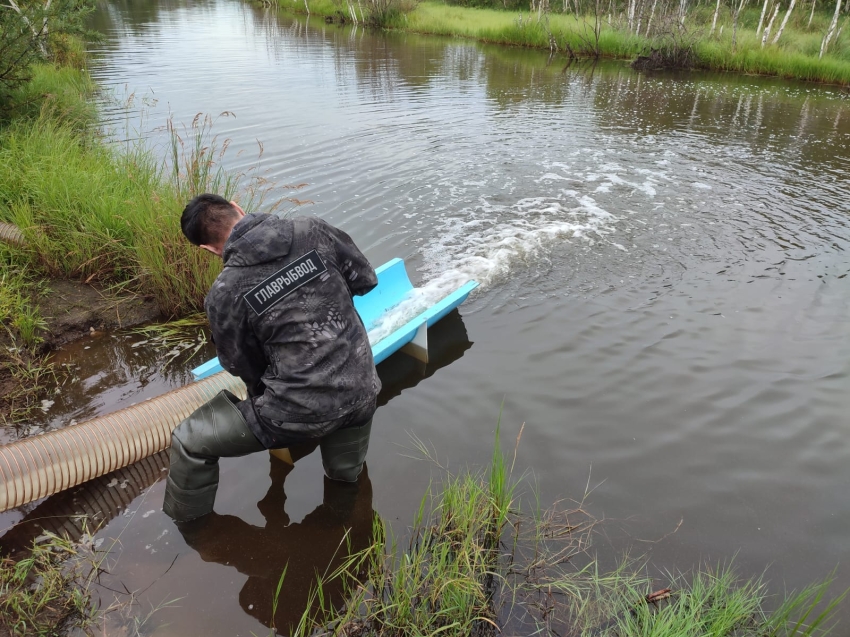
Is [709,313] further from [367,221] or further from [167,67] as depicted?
[167,67]

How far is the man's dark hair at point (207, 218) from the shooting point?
236cm

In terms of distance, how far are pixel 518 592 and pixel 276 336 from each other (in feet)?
5.36

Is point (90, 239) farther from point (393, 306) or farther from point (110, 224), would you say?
point (393, 306)

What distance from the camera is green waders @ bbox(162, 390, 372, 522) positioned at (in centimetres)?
256

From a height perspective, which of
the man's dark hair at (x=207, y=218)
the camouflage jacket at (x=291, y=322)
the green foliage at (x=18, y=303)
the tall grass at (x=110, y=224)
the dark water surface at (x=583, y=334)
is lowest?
the dark water surface at (x=583, y=334)

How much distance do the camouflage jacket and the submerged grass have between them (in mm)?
671

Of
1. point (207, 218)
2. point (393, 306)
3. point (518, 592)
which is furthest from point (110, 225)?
point (518, 592)

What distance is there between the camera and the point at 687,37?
56.3 ft

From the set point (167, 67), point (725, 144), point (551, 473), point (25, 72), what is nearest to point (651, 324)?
point (551, 473)

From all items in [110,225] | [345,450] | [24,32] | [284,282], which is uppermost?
[24,32]

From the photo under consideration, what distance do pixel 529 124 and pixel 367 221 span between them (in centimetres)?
560

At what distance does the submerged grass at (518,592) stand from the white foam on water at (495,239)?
2042 millimetres

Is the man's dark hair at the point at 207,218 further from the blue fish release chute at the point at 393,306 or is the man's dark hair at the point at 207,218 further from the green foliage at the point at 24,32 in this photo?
the green foliage at the point at 24,32

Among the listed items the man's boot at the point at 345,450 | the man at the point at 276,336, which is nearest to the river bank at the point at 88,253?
the man at the point at 276,336
